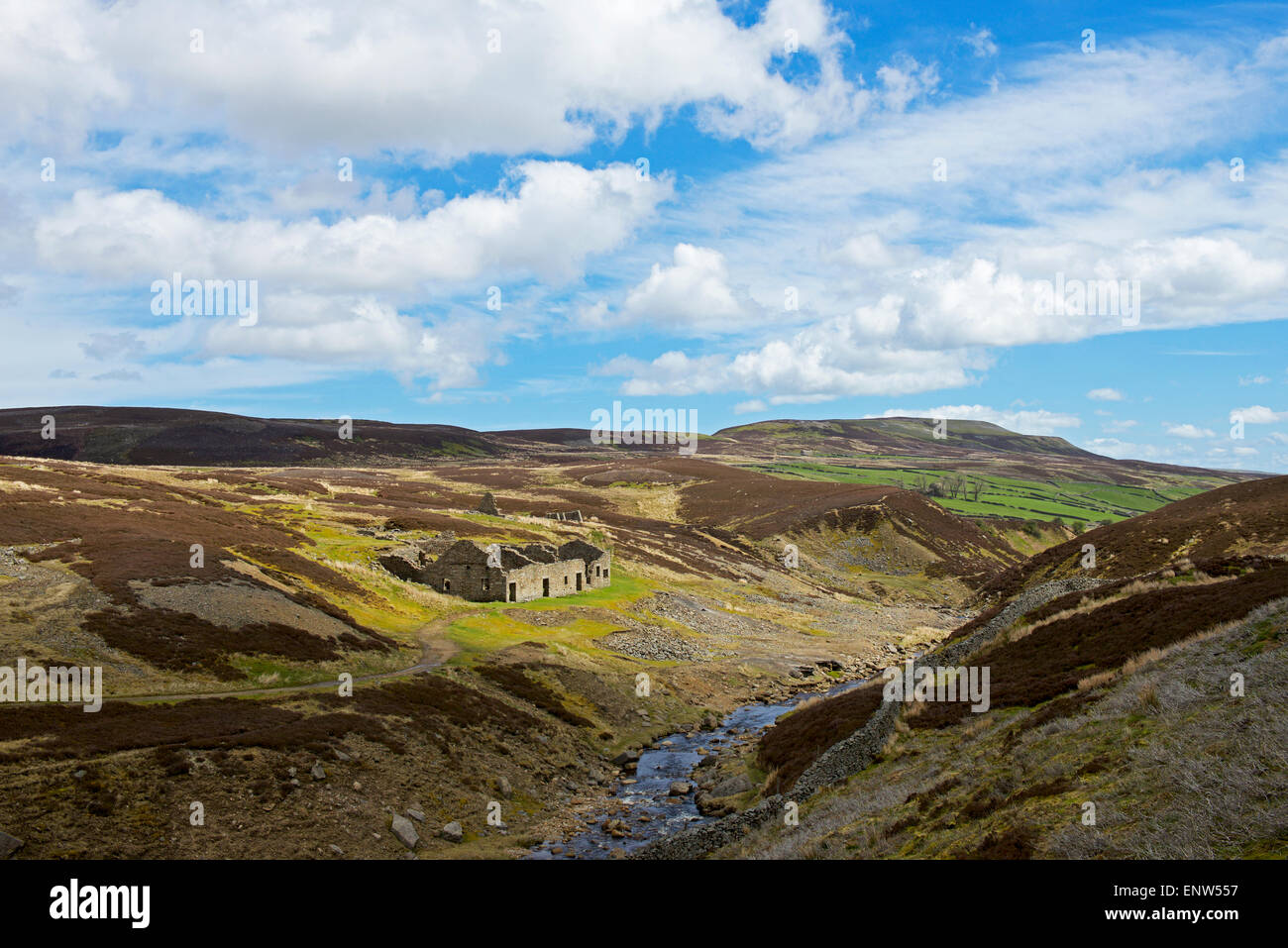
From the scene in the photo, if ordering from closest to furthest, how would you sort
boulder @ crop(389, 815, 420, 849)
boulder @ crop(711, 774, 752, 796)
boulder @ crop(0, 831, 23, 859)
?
boulder @ crop(0, 831, 23, 859), boulder @ crop(389, 815, 420, 849), boulder @ crop(711, 774, 752, 796)

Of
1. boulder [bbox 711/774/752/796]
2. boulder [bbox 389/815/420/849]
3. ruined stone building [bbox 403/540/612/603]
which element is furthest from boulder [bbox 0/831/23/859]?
ruined stone building [bbox 403/540/612/603]

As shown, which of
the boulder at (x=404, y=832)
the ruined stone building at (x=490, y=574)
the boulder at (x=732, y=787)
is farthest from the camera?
the ruined stone building at (x=490, y=574)

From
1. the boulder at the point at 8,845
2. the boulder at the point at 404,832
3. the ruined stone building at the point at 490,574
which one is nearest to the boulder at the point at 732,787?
the boulder at the point at 404,832

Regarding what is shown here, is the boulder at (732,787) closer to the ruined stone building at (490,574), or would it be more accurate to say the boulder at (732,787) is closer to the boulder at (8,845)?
the boulder at (8,845)

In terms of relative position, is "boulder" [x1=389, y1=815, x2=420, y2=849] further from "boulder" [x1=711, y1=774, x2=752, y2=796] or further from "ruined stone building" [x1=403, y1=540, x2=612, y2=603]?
"ruined stone building" [x1=403, y1=540, x2=612, y2=603]

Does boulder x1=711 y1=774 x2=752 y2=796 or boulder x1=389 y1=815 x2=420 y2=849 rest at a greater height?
boulder x1=389 y1=815 x2=420 y2=849

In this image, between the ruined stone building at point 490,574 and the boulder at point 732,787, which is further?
the ruined stone building at point 490,574

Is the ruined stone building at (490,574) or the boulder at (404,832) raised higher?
the ruined stone building at (490,574)

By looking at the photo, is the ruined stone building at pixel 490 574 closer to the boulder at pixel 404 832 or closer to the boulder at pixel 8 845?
the boulder at pixel 404 832

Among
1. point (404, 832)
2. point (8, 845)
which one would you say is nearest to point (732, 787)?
point (404, 832)

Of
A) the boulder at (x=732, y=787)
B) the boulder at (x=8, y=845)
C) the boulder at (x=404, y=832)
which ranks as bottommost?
the boulder at (x=732, y=787)

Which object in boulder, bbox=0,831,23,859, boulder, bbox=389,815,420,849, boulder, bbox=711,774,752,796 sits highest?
boulder, bbox=0,831,23,859

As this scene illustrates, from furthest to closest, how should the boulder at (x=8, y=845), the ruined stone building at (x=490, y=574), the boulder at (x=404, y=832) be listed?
the ruined stone building at (x=490, y=574), the boulder at (x=404, y=832), the boulder at (x=8, y=845)
